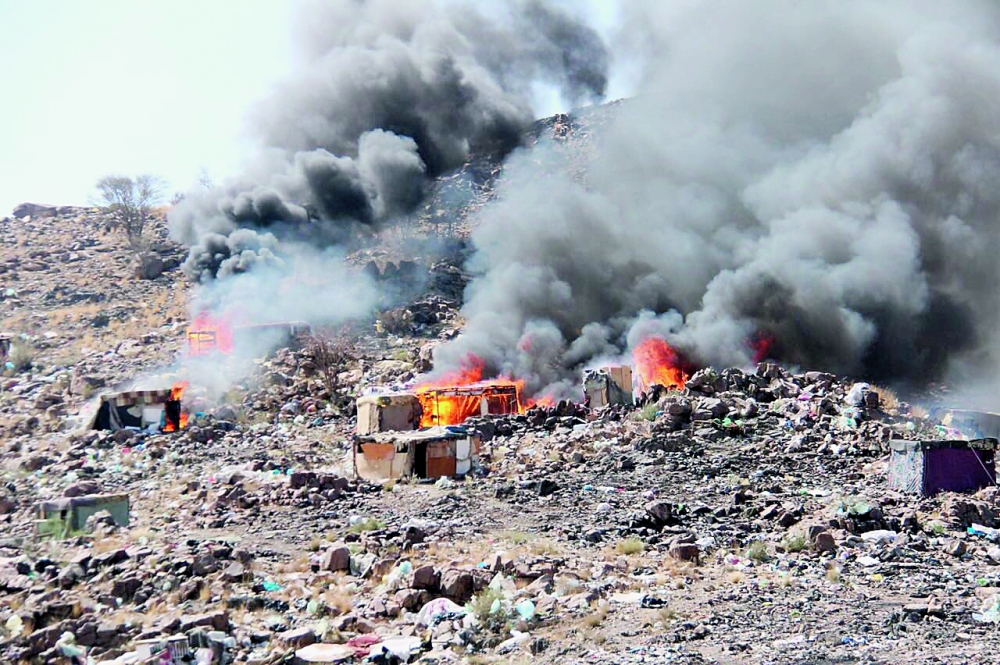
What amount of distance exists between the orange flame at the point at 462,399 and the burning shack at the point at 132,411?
18.5ft

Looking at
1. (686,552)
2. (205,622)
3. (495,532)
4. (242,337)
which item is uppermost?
(242,337)

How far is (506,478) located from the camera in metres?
16.9

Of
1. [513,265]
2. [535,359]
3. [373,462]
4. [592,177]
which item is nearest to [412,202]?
[592,177]

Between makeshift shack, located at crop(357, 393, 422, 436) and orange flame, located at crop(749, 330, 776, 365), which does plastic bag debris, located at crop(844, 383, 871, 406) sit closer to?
orange flame, located at crop(749, 330, 776, 365)

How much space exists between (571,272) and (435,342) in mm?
4961

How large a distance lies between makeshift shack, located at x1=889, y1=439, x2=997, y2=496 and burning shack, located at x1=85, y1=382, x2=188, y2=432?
15756 mm

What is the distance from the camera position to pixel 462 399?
2361 centimetres

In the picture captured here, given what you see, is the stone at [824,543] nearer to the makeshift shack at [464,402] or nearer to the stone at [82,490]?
the stone at [82,490]

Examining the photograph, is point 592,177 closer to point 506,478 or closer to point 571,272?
point 571,272

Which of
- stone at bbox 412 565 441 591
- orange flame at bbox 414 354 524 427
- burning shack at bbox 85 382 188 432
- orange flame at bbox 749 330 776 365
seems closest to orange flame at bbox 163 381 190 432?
burning shack at bbox 85 382 188 432

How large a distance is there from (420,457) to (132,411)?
874 centimetres

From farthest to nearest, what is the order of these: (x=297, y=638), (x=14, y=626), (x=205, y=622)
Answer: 1. (x=14, y=626)
2. (x=205, y=622)
3. (x=297, y=638)

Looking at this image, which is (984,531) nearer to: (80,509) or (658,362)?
(80,509)

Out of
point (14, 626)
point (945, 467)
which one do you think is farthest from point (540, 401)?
point (14, 626)
